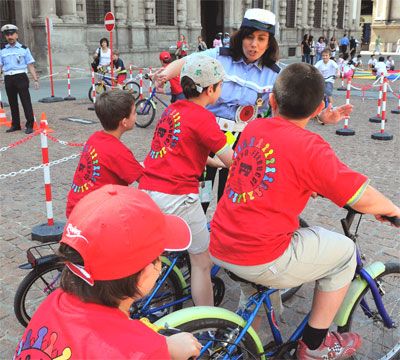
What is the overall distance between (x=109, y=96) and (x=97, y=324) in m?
2.23

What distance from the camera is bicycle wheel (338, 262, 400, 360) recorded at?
9.10ft

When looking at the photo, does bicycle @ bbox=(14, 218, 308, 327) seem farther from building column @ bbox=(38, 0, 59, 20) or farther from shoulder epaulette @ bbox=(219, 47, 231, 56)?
building column @ bbox=(38, 0, 59, 20)

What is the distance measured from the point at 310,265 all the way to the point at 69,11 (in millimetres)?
20626

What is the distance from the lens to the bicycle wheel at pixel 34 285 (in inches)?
131

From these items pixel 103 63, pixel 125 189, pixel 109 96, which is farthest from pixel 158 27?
pixel 125 189

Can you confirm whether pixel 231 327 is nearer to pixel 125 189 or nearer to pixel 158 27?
pixel 125 189

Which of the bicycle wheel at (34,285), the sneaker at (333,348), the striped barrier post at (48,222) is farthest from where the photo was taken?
the striped barrier post at (48,222)

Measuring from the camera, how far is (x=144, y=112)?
11.1 metres

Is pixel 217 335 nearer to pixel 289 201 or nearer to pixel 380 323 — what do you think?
pixel 289 201

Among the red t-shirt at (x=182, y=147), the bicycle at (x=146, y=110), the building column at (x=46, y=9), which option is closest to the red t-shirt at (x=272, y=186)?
the red t-shirt at (x=182, y=147)

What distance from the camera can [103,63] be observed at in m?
14.4

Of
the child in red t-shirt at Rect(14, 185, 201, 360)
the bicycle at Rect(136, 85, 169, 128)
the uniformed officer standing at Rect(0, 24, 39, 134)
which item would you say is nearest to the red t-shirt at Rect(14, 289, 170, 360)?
the child in red t-shirt at Rect(14, 185, 201, 360)

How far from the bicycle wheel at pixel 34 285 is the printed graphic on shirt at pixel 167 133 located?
1.08m

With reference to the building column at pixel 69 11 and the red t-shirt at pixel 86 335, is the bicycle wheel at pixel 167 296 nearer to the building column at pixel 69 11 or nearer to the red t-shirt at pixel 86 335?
the red t-shirt at pixel 86 335
